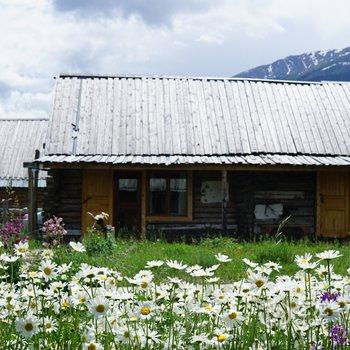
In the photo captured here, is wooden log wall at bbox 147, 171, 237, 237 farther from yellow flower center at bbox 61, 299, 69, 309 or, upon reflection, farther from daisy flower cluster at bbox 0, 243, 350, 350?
yellow flower center at bbox 61, 299, 69, 309

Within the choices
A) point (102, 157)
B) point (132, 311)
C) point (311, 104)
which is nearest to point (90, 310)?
point (132, 311)

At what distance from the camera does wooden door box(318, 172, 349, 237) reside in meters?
16.8

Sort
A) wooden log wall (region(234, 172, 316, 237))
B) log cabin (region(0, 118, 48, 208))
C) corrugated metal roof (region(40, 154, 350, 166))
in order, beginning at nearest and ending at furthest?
corrugated metal roof (region(40, 154, 350, 166))
wooden log wall (region(234, 172, 316, 237))
log cabin (region(0, 118, 48, 208))

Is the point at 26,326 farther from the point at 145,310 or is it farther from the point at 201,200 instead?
the point at 201,200

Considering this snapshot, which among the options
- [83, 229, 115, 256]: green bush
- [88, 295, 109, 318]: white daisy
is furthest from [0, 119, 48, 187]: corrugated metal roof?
[88, 295, 109, 318]: white daisy

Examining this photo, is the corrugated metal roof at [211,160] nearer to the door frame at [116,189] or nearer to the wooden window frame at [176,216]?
the wooden window frame at [176,216]

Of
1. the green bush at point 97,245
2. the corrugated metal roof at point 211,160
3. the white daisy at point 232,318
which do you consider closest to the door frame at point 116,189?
the corrugated metal roof at point 211,160

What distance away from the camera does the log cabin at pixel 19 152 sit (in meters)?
26.5

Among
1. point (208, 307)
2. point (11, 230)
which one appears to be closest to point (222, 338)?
point (208, 307)

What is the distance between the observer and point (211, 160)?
1558cm

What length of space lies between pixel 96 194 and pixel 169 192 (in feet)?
6.22

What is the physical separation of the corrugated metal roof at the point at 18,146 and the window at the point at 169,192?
10.7 meters

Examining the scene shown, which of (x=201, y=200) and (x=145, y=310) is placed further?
(x=201, y=200)

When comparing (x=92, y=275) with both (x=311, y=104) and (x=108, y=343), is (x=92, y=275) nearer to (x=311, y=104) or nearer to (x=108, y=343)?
(x=108, y=343)
